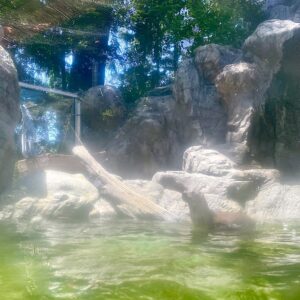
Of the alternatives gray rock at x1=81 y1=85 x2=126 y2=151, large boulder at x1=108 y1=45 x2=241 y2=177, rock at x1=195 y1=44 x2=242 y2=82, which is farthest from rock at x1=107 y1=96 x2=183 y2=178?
rock at x1=195 y1=44 x2=242 y2=82

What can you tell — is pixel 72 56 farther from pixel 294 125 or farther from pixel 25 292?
pixel 25 292

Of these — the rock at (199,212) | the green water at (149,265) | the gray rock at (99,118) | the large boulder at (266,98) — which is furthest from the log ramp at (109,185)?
the gray rock at (99,118)

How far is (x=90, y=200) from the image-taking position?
8055 mm

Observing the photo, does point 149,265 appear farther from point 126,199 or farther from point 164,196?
point 164,196

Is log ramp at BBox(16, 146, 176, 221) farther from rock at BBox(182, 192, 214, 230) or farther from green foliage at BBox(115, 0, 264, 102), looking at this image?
green foliage at BBox(115, 0, 264, 102)

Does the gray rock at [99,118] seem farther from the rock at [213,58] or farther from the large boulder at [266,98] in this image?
the large boulder at [266,98]

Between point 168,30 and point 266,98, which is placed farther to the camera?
point 168,30

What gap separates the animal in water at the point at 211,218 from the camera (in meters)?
5.81

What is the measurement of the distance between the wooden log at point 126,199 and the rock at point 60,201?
322mm

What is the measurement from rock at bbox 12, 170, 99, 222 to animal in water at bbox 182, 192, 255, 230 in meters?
2.16

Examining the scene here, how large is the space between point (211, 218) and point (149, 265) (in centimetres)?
297

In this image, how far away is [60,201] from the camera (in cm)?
764

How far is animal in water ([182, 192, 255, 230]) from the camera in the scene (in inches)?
229

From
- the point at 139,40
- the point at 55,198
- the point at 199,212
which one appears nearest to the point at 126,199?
the point at 55,198
